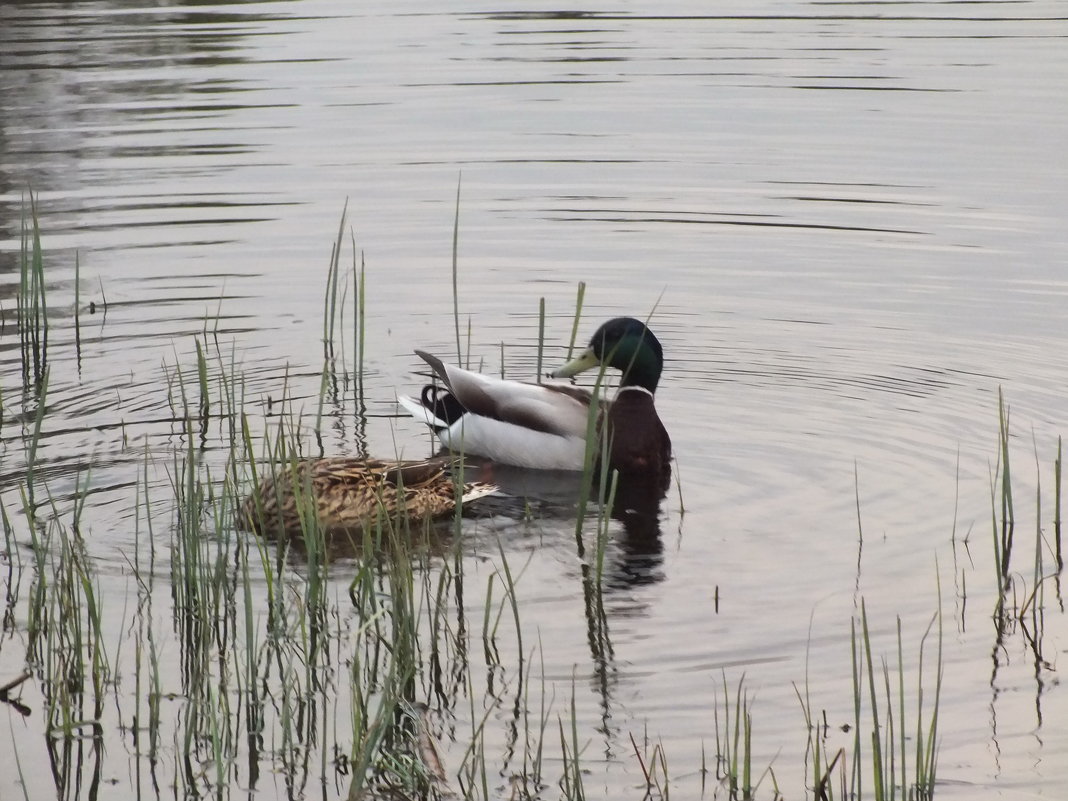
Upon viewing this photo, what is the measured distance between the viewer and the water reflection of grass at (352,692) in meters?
4.87

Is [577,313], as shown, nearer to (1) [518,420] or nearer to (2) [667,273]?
(1) [518,420]

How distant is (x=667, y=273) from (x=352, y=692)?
23.2 ft

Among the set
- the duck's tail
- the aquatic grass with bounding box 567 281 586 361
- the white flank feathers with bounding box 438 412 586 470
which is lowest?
the white flank feathers with bounding box 438 412 586 470

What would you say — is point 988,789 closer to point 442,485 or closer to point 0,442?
point 442,485

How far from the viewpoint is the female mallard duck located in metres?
8.83

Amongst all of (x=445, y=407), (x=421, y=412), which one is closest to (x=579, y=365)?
(x=445, y=407)

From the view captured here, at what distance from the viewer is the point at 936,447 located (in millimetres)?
8438

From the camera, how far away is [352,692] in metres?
5.02

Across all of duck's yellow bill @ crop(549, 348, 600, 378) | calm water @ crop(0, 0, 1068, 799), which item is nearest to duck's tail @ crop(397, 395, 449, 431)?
calm water @ crop(0, 0, 1068, 799)

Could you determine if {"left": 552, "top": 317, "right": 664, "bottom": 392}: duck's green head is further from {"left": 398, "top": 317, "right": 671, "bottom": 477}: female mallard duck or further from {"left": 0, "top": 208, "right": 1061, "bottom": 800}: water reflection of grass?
{"left": 0, "top": 208, "right": 1061, "bottom": 800}: water reflection of grass

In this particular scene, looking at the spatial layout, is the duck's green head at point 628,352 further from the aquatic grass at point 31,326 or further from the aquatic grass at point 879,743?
the aquatic grass at point 879,743

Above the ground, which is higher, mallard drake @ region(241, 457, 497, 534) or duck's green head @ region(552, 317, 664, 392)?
duck's green head @ region(552, 317, 664, 392)

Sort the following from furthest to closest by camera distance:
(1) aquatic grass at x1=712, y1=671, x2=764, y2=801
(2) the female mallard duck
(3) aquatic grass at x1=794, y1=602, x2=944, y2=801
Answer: (2) the female mallard duck < (1) aquatic grass at x1=712, y1=671, x2=764, y2=801 < (3) aquatic grass at x1=794, y1=602, x2=944, y2=801

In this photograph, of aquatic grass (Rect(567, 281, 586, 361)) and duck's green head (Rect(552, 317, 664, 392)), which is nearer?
aquatic grass (Rect(567, 281, 586, 361))
